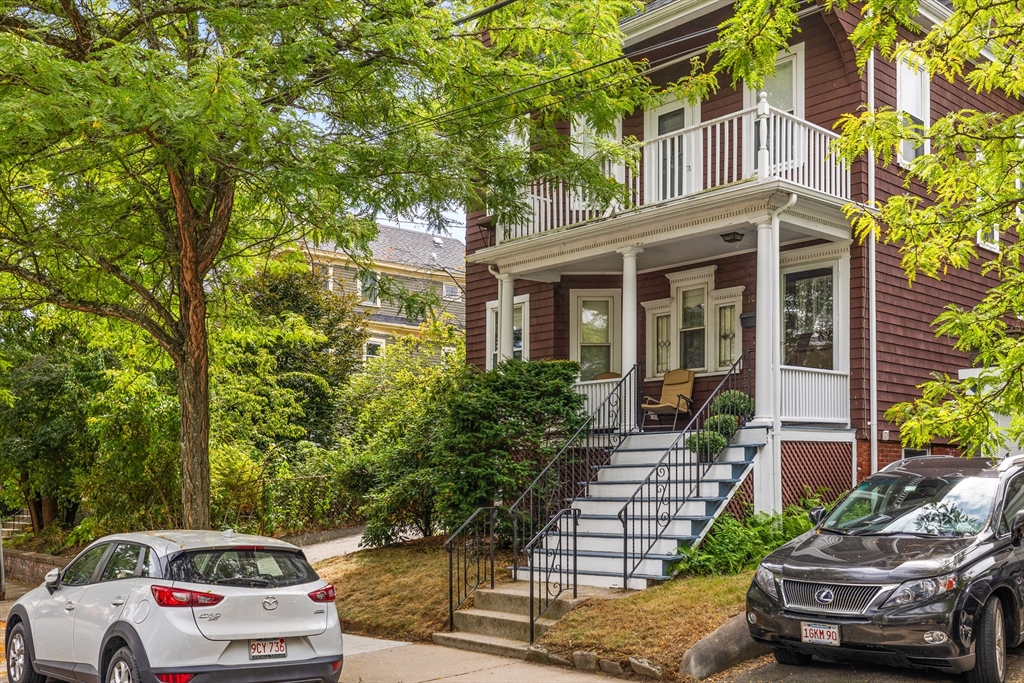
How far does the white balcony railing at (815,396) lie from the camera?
13703 millimetres

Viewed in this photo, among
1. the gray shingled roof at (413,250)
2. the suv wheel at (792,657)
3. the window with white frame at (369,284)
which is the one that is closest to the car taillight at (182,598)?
the window with white frame at (369,284)

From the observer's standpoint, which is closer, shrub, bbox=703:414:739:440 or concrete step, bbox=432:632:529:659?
concrete step, bbox=432:632:529:659

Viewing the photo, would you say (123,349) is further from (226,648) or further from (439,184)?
(226,648)

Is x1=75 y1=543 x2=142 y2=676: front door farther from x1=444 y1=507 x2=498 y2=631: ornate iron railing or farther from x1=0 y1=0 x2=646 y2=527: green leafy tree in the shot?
x1=444 y1=507 x2=498 y2=631: ornate iron railing

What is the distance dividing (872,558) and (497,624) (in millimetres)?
4295

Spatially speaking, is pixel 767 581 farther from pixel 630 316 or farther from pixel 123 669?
pixel 630 316

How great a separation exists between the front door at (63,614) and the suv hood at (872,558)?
5.97 m

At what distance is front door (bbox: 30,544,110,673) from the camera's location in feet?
29.2

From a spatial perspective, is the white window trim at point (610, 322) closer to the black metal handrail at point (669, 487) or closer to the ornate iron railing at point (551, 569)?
the black metal handrail at point (669, 487)

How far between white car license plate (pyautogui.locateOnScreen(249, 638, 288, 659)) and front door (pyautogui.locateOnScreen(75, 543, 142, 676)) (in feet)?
3.76

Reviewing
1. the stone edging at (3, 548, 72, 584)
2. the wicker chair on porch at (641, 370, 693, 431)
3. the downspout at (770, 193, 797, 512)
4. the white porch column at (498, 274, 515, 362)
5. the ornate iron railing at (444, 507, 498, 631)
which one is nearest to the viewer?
the ornate iron railing at (444, 507, 498, 631)

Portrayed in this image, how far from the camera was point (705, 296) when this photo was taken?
55.4 ft

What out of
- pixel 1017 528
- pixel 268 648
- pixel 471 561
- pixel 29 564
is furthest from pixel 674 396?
pixel 29 564

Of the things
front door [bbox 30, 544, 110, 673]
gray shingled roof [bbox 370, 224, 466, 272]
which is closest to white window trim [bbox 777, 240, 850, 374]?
front door [bbox 30, 544, 110, 673]
